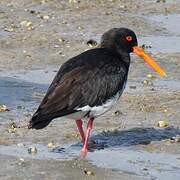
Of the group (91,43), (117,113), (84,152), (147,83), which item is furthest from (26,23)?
(84,152)

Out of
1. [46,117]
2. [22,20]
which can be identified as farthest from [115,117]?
[22,20]

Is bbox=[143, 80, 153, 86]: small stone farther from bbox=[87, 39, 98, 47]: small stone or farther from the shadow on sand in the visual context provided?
bbox=[87, 39, 98, 47]: small stone

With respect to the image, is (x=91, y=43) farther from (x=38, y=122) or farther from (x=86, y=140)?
(x=38, y=122)

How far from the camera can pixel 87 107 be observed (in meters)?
8.99

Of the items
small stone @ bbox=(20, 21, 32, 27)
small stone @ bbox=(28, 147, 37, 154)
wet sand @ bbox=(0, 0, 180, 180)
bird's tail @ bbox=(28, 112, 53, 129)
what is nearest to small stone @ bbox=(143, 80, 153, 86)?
wet sand @ bbox=(0, 0, 180, 180)

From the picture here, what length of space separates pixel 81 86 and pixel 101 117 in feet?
5.23

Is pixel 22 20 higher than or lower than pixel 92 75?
lower

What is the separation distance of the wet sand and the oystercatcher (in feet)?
1.22

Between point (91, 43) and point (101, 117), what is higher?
point (101, 117)

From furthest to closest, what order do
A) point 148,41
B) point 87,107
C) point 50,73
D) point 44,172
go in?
1. point 148,41
2. point 50,73
3. point 87,107
4. point 44,172

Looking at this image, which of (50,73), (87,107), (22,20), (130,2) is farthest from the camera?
(130,2)

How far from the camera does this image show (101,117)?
1054 centimetres

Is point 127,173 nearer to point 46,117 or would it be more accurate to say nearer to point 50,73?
point 46,117

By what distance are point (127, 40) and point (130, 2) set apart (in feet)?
25.8
